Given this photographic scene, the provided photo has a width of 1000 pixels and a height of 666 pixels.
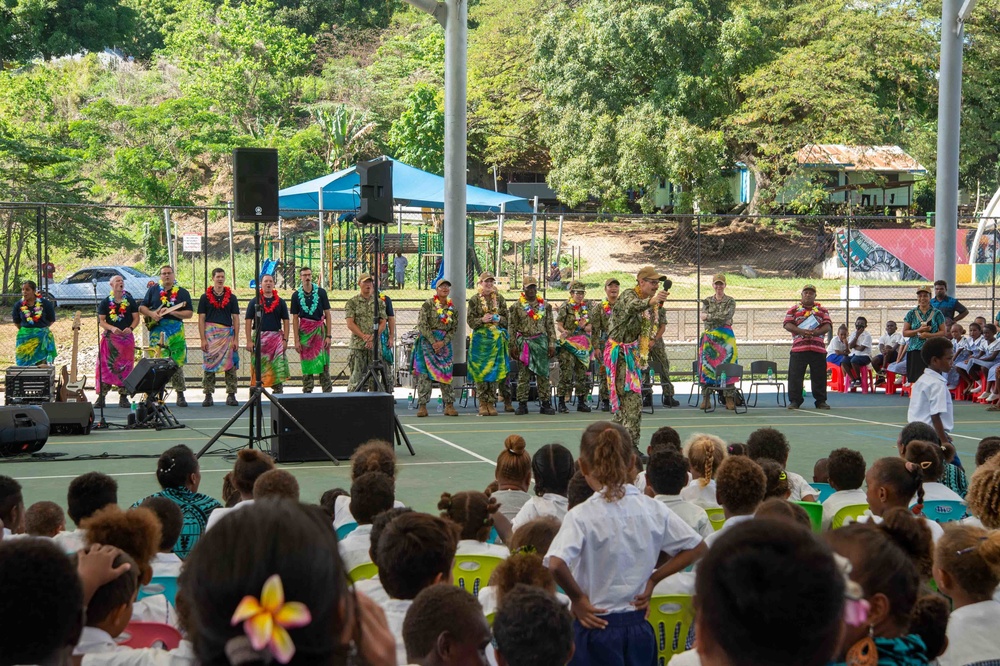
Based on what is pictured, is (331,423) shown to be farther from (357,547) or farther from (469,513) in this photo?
(357,547)

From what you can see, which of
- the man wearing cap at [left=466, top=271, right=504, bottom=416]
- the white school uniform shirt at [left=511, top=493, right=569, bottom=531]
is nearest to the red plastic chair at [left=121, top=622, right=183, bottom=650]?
the white school uniform shirt at [left=511, top=493, right=569, bottom=531]

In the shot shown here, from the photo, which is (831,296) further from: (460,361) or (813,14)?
(460,361)

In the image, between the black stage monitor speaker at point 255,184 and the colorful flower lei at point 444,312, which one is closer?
the black stage monitor speaker at point 255,184

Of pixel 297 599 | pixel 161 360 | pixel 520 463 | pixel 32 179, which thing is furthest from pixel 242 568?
pixel 32 179

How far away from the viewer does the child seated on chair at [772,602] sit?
1.86 metres

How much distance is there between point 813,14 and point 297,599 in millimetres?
35922

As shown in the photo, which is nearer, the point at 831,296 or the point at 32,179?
the point at 32,179

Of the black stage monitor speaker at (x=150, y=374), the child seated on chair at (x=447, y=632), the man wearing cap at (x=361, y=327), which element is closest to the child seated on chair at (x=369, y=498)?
the child seated on chair at (x=447, y=632)

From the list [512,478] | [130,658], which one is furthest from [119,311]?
[130,658]

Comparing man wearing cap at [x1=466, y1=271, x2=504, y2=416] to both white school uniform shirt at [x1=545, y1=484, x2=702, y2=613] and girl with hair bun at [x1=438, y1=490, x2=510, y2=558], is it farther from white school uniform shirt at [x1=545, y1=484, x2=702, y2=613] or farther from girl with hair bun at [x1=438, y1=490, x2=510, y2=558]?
white school uniform shirt at [x1=545, y1=484, x2=702, y2=613]

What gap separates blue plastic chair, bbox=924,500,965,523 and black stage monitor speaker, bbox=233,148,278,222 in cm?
684

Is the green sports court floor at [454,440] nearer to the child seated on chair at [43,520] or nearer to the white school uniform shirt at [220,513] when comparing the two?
the child seated on chair at [43,520]

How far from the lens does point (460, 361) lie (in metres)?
16.3

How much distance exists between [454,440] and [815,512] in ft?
25.9
